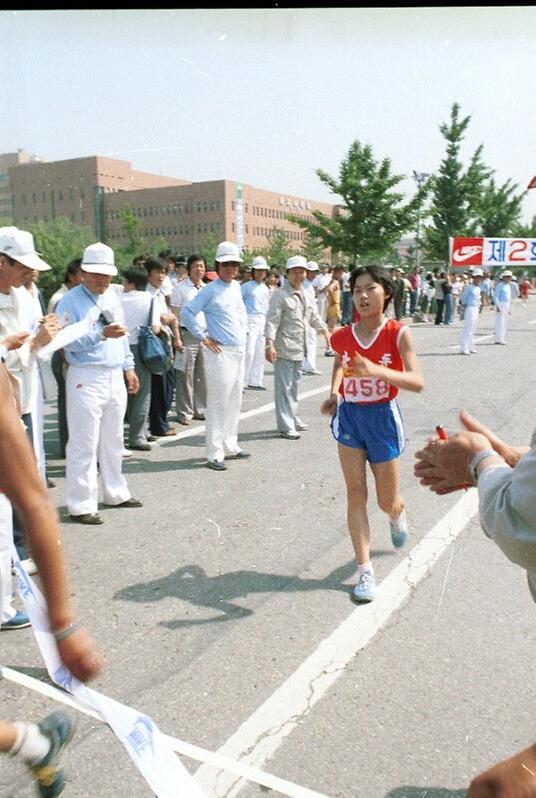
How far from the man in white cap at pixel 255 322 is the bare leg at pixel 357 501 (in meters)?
7.08

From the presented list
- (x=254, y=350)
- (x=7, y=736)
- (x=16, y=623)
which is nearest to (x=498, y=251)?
(x=16, y=623)

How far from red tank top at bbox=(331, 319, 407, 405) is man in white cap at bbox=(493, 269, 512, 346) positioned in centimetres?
1344

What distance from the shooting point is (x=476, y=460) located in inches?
66.2

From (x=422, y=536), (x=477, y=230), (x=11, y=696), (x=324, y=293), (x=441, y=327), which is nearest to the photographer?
(x=11, y=696)

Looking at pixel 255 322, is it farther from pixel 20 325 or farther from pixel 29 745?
pixel 29 745

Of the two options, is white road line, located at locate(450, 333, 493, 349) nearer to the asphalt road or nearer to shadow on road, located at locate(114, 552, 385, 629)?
the asphalt road

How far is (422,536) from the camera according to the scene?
4594 millimetres

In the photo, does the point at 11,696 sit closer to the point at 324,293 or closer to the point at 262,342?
the point at 262,342

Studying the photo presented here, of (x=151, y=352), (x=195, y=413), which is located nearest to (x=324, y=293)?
(x=195, y=413)

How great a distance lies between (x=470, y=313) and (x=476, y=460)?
1458cm

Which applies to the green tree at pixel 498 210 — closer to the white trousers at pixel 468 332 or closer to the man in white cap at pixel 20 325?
the white trousers at pixel 468 332

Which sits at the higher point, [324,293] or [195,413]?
[324,293]

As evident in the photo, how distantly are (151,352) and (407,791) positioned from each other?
5283mm

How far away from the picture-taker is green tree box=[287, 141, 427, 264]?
50.0 ft
